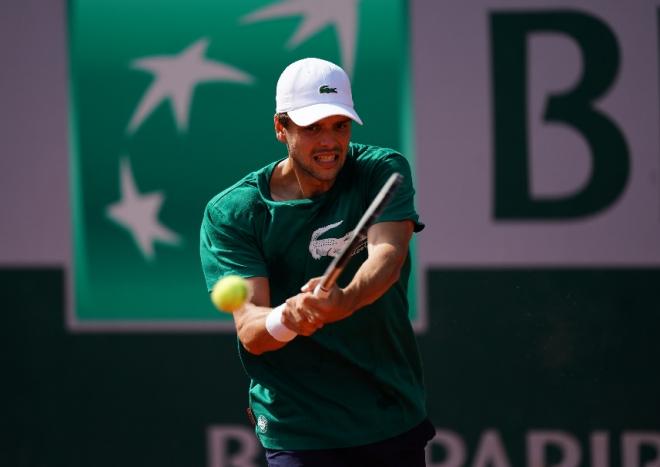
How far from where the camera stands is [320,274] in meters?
3.44

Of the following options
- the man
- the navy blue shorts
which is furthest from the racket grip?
the navy blue shorts

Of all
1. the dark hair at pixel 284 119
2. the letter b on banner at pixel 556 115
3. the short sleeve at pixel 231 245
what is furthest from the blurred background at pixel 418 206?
the short sleeve at pixel 231 245

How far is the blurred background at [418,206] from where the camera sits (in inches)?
Result: 203

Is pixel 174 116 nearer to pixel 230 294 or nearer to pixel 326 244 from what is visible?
pixel 326 244

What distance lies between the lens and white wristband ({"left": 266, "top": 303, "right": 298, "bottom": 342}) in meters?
3.21

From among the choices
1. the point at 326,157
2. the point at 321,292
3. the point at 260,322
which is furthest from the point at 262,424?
the point at 326,157

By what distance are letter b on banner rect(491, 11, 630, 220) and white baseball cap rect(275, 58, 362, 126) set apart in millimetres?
1823

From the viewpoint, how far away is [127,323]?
5.54m

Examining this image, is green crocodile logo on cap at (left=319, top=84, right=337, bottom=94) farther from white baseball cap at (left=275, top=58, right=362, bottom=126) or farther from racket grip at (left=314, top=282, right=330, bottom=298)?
racket grip at (left=314, top=282, right=330, bottom=298)

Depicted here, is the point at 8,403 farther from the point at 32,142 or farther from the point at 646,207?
the point at 646,207

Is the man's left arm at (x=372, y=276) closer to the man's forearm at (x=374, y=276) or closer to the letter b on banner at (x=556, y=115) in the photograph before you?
the man's forearm at (x=374, y=276)

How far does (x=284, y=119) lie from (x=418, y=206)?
183 centimetres

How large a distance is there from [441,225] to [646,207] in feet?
2.85

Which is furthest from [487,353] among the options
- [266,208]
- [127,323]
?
[266,208]
